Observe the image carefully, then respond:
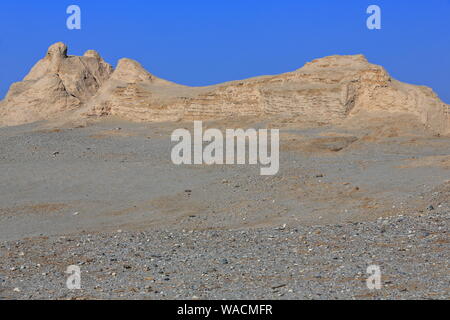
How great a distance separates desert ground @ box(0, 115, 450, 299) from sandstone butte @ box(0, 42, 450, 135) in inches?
24.2

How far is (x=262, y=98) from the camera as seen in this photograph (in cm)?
2542

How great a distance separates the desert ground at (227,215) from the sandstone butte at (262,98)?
62 centimetres

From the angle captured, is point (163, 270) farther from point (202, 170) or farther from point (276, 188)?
point (202, 170)

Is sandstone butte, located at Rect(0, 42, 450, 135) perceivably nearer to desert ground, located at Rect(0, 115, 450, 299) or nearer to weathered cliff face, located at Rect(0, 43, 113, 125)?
weathered cliff face, located at Rect(0, 43, 113, 125)

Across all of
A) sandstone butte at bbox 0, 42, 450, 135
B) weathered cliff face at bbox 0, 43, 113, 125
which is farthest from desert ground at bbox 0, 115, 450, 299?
weathered cliff face at bbox 0, 43, 113, 125

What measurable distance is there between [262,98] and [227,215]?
12.6m

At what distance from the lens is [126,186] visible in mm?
16375

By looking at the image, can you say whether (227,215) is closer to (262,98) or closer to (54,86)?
(262,98)

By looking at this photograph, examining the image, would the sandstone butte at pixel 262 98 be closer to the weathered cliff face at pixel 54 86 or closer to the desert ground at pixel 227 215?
the weathered cliff face at pixel 54 86

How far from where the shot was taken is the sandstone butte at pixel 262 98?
79.0ft

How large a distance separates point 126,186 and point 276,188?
360 cm

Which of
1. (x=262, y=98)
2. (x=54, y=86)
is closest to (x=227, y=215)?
(x=262, y=98)
